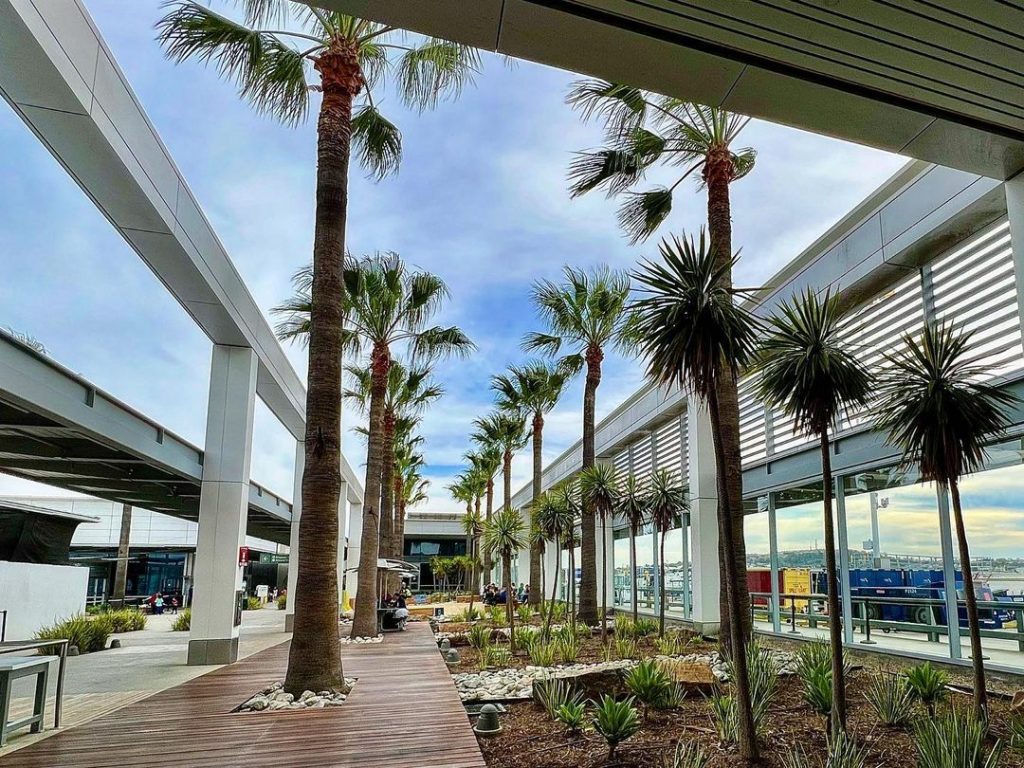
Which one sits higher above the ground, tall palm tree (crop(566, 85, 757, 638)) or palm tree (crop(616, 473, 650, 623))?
tall palm tree (crop(566, 85, 757, 638))

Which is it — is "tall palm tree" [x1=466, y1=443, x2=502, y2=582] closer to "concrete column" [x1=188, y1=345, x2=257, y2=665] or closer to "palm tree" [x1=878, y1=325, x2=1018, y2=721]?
"concrete column" [x1=188, y1=345, x2=257, y2=665]

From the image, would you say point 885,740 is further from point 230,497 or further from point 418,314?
point 418,314

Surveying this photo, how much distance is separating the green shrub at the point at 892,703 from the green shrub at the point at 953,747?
1273mm

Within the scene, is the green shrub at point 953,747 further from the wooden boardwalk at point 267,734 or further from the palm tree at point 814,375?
the wooden boardwalk at point 267,734

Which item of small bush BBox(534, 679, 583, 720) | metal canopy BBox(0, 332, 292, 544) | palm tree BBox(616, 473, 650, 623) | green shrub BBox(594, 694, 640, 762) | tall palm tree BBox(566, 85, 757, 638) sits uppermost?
tall palm tree BBox(566, 85, 757, 638)

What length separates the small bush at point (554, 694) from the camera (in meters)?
8.30

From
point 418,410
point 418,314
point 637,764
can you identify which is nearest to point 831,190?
point 418,314

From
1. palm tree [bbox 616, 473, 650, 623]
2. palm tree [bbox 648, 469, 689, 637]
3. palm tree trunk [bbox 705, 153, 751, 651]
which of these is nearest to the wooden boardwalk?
palm tree trunk [bbox 705, 153, 751, 651]

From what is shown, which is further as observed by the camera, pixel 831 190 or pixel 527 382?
pixel 527 382

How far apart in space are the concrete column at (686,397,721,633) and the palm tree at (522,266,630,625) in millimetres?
2995

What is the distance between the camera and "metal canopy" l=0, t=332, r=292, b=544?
8.42 meters

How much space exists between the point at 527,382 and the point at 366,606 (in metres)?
11.8

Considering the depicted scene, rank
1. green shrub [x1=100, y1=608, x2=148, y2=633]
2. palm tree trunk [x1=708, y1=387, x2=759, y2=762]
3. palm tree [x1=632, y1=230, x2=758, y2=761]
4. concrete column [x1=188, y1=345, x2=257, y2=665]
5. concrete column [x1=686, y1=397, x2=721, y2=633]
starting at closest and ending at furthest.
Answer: palm tree trunk [x1=708, y1=387, x2=759, y2=762] < palm tree [x1=632, y1=230, x2=758, y2=761] < concrete column [x1=188, y1=345, x2=257, y2=665] < concrete column [x1=686, y1=397, x2=721, y2=633] < green shrub [x1=100, y1=608, x2=148, y2=633]

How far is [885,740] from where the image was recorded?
22.6 ft
